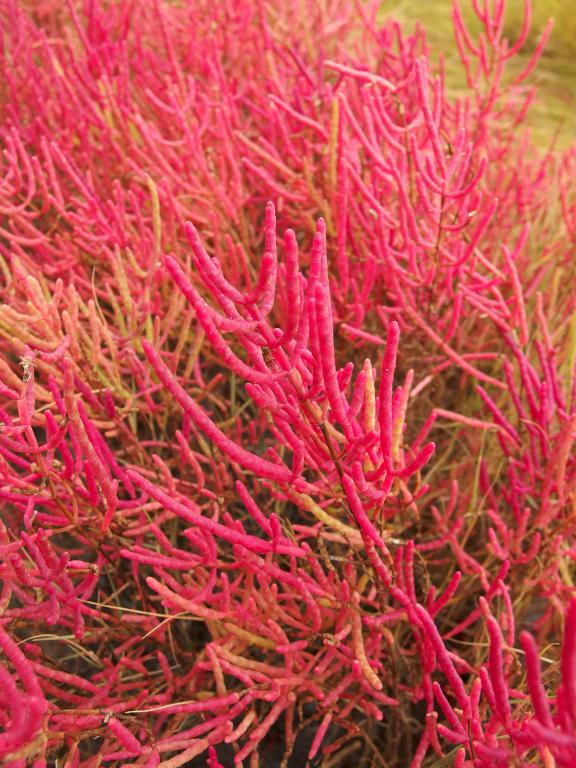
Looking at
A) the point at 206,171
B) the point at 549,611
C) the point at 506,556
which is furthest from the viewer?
the point at 206,171

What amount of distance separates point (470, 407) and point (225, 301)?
3.52 feet

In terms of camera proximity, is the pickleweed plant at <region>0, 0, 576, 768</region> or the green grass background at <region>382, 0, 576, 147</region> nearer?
the pickleweed plant at <region>0, 0, 576, 768</region>

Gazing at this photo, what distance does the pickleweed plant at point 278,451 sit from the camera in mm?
736

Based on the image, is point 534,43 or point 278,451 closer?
point 278,451

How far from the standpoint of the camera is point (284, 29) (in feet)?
7.51

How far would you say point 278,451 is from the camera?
1399mm

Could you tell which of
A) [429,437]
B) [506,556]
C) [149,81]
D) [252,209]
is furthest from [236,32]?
[506,556]

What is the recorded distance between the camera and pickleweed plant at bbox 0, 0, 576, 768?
736 mm

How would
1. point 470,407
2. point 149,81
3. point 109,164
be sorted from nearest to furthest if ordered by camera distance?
1. point 470,407
2. point 109,164
3. point 149,81

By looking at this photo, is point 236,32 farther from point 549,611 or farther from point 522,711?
point 522,711

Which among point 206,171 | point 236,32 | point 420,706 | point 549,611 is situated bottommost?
point 420,706

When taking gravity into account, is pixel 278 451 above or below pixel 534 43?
below

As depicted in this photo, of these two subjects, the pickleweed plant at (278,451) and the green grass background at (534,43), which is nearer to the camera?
the pickleweed plant at (278,451)

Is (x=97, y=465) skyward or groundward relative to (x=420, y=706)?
skyward
